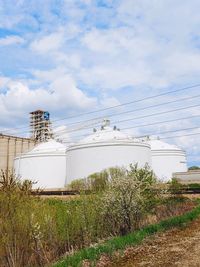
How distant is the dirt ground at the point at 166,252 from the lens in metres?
9.11

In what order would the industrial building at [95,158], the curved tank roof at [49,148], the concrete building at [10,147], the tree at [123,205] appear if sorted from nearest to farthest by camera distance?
the tree at [123,205] < the industrial building at [95,158] < the curved tank roof at [49,148] < the concrete building at [10,147]

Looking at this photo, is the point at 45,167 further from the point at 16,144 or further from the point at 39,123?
the point at 39,123

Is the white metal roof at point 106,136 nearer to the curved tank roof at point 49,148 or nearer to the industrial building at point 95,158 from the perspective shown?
the industrial building at point 95,158

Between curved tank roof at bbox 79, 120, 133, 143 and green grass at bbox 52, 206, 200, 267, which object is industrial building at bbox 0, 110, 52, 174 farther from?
green grass at bbox 52, 206, 200, 267

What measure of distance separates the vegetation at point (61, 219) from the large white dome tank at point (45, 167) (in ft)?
167

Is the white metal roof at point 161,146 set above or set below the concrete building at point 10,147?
below

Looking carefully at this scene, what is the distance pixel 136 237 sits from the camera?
1184cm

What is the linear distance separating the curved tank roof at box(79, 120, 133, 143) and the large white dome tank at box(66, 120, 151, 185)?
18 cm

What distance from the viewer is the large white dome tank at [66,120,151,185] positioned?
185 feet

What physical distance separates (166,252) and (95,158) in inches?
1835

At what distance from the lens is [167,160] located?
74562mm

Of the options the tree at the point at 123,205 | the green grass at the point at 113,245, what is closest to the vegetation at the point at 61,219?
Answer: the tree at the point at 123,205

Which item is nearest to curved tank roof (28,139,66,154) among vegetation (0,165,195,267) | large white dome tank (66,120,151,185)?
large white dome tank (66,120,151,185)

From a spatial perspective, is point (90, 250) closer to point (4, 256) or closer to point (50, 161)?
point (4, 256)
